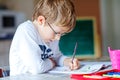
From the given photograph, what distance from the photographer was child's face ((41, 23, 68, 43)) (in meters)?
1.14

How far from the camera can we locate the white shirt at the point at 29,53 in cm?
108

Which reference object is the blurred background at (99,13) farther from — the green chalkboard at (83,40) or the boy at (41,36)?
the boy at (41,36)

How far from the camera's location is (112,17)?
4.32 meters

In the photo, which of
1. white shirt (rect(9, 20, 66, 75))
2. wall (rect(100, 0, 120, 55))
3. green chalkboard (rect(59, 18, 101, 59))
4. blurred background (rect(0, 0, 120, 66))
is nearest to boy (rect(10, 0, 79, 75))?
white shirt (rect(9, 20, 66, 75))

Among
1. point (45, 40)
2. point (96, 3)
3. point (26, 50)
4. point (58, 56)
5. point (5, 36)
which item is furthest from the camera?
point (96, 3)

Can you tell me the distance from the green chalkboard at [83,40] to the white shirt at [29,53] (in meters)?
1.79

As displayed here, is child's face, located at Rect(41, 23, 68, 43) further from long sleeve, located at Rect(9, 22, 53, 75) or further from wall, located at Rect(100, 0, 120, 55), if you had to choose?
wall, located at Rect(100, 0, 120, 55)

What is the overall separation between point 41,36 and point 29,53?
12 cm

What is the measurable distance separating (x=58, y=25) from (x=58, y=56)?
0.80ft

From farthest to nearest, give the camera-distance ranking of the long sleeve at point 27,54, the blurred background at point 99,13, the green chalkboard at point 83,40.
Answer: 1. the blurred background at point 99,13
2. the green chalkboard at point 83,40
3. the long sleeve at point 27,54

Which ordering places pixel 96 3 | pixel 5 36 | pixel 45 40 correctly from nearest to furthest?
pixel 45 40 < pixel 5 36 < pixel 96 3

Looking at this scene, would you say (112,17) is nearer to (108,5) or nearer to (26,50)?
(108,5)

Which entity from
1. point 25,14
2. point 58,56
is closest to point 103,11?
point 25,14

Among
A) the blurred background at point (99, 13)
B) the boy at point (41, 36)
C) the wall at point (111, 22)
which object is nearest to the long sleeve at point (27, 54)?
the boy at point (41, 36)
